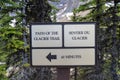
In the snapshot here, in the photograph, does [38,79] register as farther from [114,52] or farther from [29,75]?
[114,52]

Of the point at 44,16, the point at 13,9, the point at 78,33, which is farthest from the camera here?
the point at 44,16

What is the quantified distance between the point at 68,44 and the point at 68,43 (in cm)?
1

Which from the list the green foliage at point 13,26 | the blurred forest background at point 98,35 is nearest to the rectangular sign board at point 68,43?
the green foliage at point 13,26

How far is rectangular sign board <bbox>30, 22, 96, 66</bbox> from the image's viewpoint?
4055 millimetres

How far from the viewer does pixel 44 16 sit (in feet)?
30.4

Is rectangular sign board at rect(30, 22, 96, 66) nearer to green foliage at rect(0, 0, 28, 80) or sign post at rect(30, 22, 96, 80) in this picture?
sign post at rect(30, 22, 96, 80)

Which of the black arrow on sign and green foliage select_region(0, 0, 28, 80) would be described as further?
green foliage select_region(0, 0, 28, 80)

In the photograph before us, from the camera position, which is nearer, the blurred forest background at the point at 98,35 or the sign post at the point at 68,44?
the sign post at the point at 68,44

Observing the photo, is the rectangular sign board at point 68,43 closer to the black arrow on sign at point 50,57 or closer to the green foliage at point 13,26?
the black arrow on sign at point 50,57

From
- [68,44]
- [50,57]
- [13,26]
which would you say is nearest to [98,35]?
[13,26]

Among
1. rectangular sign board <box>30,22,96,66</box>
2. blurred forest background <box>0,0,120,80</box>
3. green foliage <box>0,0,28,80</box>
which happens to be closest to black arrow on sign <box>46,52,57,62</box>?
rectangular sign board <box>30,22,96,66</box>

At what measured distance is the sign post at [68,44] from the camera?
4.05m

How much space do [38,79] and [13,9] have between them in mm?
2107

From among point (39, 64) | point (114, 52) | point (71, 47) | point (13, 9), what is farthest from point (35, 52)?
point (114, 52)
